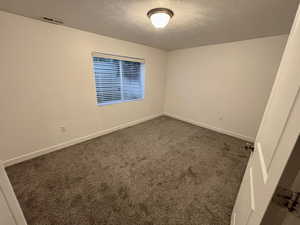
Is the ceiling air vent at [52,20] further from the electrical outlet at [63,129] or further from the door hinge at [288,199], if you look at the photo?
the door hinge at [288,199]

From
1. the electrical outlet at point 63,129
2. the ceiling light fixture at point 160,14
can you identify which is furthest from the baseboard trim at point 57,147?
the ceiling light fixture at point 160,14

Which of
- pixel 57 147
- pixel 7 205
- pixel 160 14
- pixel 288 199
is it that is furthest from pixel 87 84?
pixel 288 199

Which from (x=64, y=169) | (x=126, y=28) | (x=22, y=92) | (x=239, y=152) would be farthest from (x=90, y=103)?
→ (x=239, y=152)

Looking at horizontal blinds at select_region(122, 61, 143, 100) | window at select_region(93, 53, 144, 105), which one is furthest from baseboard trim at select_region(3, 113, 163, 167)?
horizontal blinds at select_region(122, 61, 143, 100)

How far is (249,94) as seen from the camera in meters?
2.53

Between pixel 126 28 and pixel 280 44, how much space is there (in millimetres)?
2712

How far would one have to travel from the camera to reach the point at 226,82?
9.17 feet

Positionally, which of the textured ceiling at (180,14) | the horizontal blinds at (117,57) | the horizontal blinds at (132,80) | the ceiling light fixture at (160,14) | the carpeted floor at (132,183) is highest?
the textured ceiling at (180,14)

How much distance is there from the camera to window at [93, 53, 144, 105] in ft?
8.37

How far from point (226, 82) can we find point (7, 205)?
3.58m

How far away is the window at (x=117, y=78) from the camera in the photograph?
100 inches

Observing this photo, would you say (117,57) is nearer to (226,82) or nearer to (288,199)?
(226,82)

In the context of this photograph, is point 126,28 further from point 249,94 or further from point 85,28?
point 249,94

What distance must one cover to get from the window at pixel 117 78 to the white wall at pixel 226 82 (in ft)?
3.87
